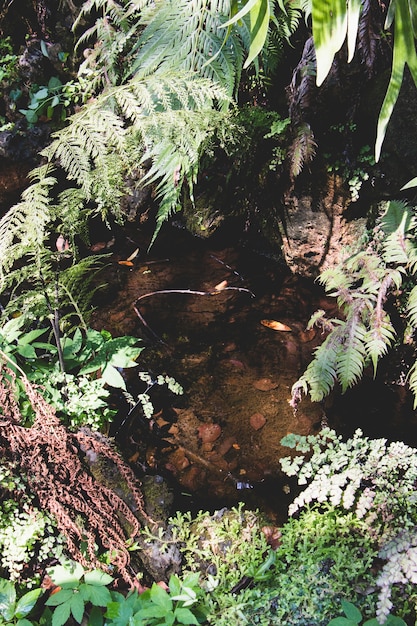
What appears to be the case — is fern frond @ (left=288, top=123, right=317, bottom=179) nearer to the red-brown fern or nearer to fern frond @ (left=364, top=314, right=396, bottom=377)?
fern frond @ (left=364, top=314, right=396, bottom=377)

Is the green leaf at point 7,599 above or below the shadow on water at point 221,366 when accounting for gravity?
above

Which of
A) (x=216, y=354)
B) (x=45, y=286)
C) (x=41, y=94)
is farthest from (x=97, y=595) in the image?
(x=41, y=94)

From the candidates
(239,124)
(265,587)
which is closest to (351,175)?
(239,124)

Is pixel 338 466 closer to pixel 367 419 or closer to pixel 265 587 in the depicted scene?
pixel 265 587

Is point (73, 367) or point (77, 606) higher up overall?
point (73, 367)

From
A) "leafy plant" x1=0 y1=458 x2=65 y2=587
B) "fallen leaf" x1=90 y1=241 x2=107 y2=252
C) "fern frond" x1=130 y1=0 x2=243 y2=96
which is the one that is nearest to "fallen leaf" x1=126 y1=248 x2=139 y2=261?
"fallen leaf" x1=90 y1=241 x2=107 y2=252

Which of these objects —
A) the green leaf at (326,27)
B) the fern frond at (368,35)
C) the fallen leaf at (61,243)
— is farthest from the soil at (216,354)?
the green leaf at (326,27)

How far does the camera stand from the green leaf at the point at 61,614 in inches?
58.2

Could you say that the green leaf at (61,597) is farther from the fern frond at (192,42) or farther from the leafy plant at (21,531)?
the fern frond at (192,42)

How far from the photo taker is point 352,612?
1414 mm

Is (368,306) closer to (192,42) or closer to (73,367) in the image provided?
(73,367)

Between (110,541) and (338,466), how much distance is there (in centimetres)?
84

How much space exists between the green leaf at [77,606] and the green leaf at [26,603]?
0.12 m

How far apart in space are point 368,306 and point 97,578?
1704 mm
